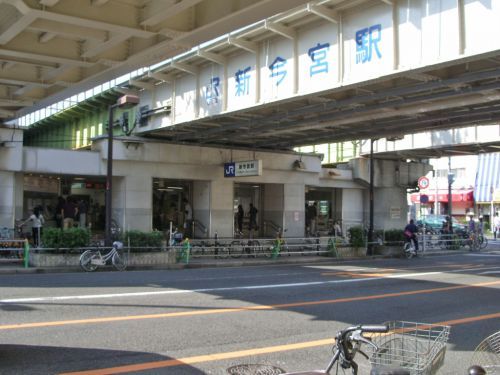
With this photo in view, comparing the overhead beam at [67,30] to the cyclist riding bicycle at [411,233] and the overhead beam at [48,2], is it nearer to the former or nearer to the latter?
the overhead beam at [48,2]

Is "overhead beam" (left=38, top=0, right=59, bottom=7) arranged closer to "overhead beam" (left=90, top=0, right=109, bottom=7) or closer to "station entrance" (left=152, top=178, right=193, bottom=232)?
"overhead beam" (left=90, top=0, right=109, bottom=7)

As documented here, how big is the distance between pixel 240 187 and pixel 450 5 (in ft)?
68.8

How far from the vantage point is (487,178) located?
59.9 meters

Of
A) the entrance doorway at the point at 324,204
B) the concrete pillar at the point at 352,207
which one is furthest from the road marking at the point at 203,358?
the entrance doorway at the point at 324,204

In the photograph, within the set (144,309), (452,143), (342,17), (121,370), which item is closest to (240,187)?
(452,143)

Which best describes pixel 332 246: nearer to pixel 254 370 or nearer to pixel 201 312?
pixel 201 312

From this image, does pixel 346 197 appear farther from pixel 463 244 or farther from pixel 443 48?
pixel 443 48

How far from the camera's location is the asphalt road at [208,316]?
6590mm

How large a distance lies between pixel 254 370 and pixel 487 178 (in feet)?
197

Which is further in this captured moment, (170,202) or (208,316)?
(170,202)

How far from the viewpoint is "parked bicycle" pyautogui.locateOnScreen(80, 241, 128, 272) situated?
17.2 meters

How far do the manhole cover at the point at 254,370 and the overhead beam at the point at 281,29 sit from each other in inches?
494

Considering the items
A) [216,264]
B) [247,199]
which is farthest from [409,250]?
[247,199]

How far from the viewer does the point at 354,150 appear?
1401 inches
